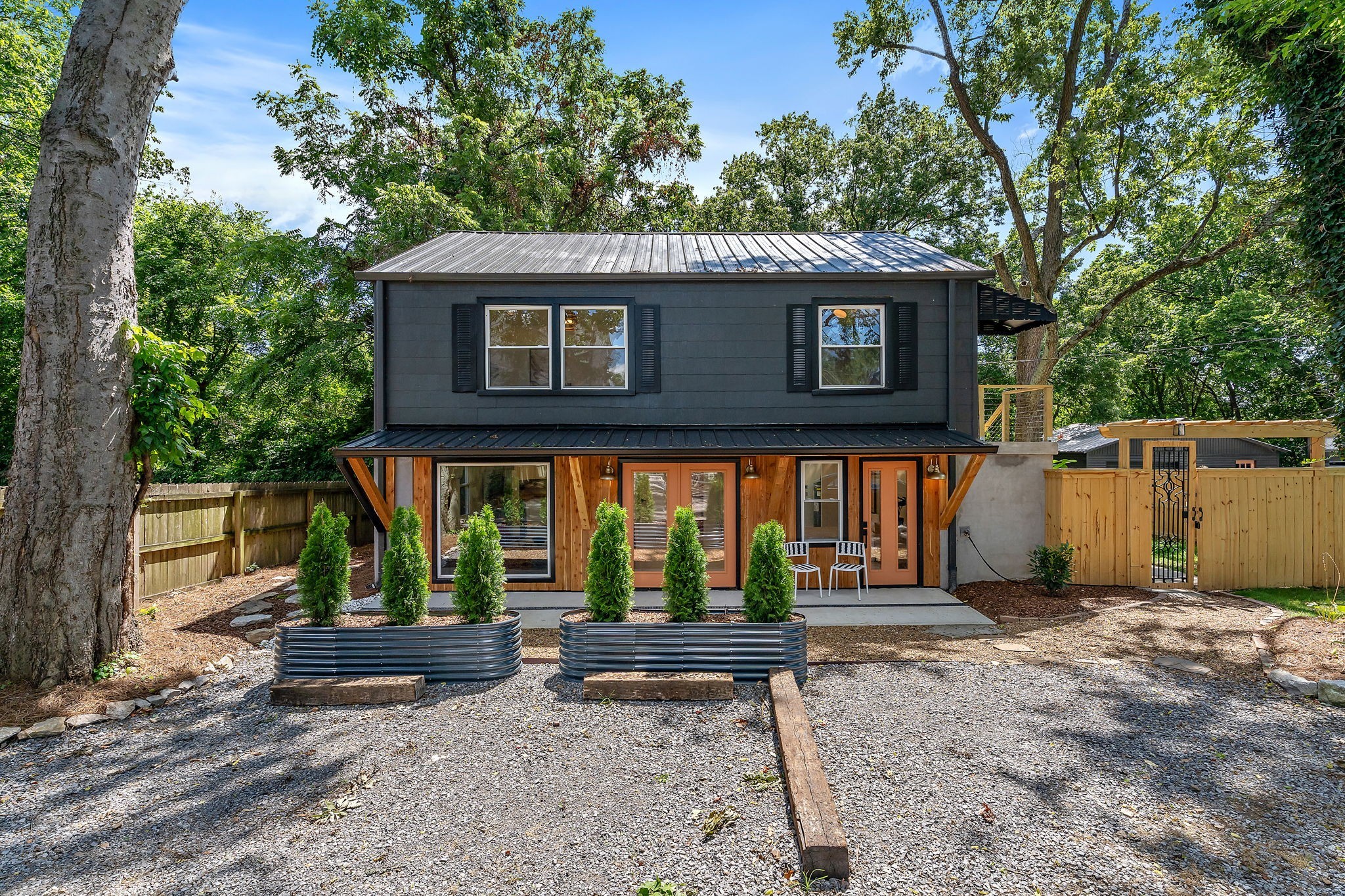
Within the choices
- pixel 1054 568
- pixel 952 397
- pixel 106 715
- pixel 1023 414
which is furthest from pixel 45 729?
pixel 1023 414

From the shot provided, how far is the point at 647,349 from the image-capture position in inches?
377

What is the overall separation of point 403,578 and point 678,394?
501 cm

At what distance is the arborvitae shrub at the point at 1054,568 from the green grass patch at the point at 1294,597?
240 centimetres

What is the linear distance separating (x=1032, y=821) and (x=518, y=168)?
17167 mm

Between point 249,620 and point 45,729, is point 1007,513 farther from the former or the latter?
point 45,729

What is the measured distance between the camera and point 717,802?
12.1 ft

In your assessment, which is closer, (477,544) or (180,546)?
(477,544)

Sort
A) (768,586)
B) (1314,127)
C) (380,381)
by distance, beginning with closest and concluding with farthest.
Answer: (768,586)
(1314,127)
(380,381)

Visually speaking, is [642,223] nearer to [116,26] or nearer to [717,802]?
[116,26]

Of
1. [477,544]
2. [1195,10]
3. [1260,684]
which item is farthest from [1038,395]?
[477,544]

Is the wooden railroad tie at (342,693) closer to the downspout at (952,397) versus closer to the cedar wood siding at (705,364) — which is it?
the cedar wood siding at (705,364)

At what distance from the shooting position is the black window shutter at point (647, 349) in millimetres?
9594

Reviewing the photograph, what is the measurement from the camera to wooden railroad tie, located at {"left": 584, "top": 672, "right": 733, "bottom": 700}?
17.2 ft

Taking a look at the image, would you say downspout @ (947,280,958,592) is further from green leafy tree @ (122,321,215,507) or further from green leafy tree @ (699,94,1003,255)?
green leafy tree @ (699,94,1003,255)
